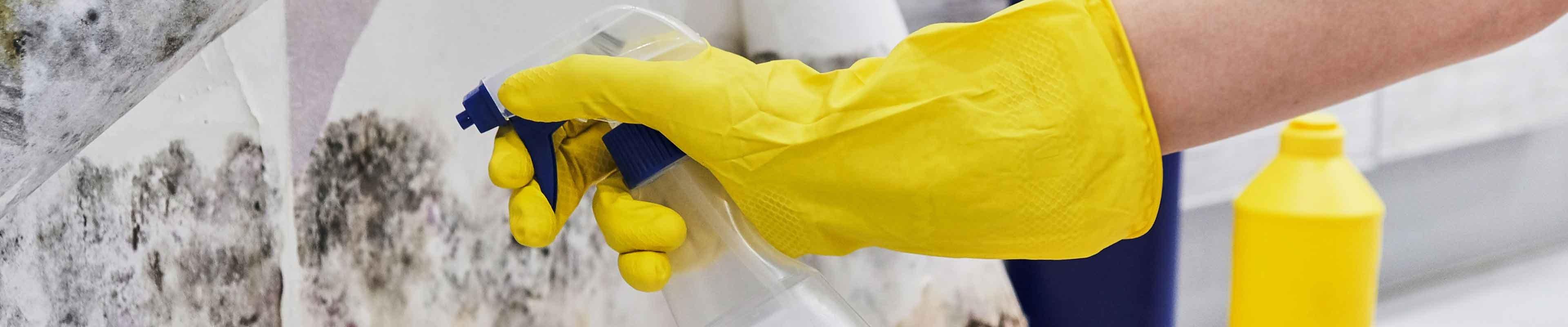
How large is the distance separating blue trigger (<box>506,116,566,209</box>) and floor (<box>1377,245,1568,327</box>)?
1.46m

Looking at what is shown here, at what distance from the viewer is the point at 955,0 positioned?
101 centimetres

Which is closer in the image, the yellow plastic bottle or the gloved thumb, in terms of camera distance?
the gloved thumb

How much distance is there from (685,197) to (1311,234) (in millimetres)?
774

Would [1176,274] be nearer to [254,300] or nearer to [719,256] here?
[719,256]

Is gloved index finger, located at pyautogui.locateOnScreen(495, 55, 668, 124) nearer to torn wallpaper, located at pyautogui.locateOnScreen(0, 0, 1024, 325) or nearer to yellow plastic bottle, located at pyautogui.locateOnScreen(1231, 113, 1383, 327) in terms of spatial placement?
torn wallpaper, located at pyautogui.locateOnScreen(0, 0, 1024, 325)

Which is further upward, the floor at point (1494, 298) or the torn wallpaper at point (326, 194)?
the torn wallpaper at point (326, 194)

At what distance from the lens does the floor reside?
149 centimetres

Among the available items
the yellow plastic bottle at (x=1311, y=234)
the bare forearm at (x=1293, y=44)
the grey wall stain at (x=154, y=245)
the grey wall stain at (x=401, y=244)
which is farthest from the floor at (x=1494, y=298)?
the grey wall stain at (x=154, y=245)

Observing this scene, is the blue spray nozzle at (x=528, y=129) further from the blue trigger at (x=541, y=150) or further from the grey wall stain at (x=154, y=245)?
the grey wall stain at (x=154, y=245)

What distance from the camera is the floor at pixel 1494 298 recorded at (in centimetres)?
149

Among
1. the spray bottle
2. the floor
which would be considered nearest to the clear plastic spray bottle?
the spray bottle

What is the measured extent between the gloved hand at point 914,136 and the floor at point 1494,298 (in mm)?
1242

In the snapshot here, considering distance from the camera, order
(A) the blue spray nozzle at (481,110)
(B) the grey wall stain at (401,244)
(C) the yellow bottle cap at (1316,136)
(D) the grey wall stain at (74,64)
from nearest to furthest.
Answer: (D) the grey wall stain at (74,64)
(A) the blue spray nozzle at (481,110)
(B) the grey wall stain at (401,244)
(C) the yellow bottle cap at (1316,136)

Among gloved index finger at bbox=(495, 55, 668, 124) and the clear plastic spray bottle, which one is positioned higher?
gloved index finger at bbox=(495, 55, 668, 124)
